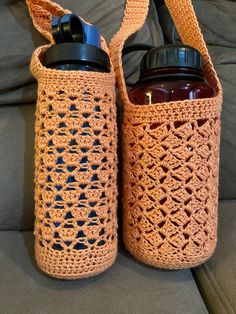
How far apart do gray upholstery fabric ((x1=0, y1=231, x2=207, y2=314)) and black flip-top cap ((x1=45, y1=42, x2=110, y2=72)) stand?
28 cm

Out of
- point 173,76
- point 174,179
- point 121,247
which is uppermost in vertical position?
point 173,76

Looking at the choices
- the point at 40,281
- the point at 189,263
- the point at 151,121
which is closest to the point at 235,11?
the point at 151,121

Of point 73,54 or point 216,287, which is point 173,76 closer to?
point 73,54

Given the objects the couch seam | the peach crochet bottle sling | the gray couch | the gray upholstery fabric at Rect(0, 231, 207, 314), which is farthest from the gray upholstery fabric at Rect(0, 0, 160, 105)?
the couch seam

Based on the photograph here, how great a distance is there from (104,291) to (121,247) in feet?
0.38

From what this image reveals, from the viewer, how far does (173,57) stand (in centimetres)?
42

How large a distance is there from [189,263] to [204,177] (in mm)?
115

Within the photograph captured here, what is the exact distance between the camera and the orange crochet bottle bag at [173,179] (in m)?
0.41

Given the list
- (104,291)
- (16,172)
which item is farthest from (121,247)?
(16,172)

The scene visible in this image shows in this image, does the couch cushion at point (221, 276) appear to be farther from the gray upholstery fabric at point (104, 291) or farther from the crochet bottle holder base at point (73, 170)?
the crochet bottle holder base at point (73, 170)

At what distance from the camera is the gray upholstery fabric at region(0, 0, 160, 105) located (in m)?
0.56

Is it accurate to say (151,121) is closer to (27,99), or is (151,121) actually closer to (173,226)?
(173,226)

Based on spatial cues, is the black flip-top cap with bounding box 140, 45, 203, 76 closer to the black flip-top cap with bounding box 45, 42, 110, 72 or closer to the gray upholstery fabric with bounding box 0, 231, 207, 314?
the black flip-top cap with bounding box 45, 42, 110, 72

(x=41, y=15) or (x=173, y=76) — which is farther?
(x=41, y=15)
